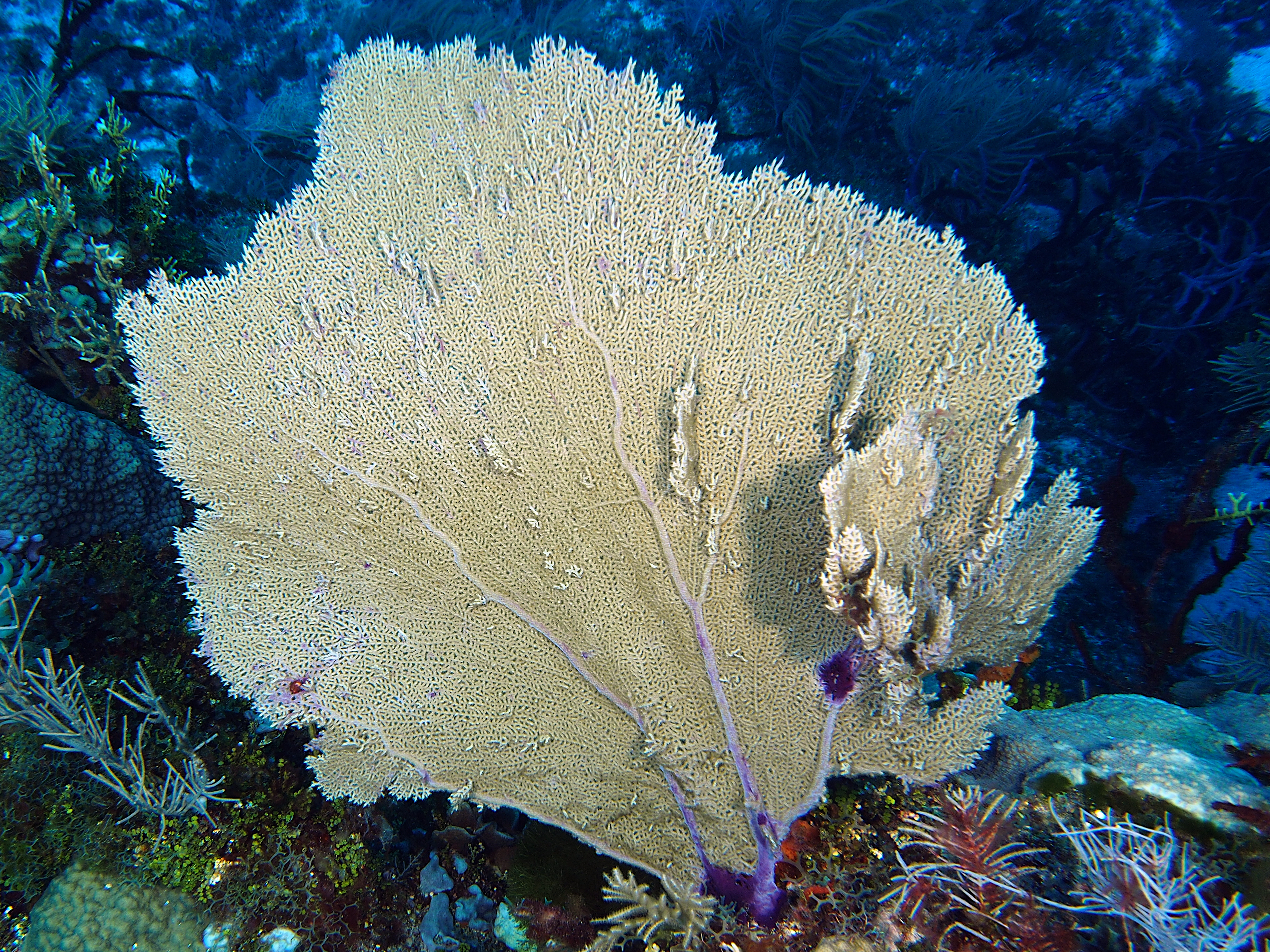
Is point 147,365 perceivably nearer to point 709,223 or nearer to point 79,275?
point 79,275

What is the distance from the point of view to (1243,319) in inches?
194

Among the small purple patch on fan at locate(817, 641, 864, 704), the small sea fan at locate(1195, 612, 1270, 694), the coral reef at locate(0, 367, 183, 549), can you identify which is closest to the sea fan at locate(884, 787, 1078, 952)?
the small purple patch on fan at locate(817, 641, 864, 704)

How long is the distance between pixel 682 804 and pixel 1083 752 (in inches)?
65.2

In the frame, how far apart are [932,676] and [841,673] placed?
4.02 ft

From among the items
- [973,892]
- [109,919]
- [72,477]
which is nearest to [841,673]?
[973,892]

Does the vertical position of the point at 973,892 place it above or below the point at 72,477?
below

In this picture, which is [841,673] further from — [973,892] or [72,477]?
[72,477]

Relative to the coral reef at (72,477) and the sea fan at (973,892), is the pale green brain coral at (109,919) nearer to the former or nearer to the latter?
the coral reef at (72,477)

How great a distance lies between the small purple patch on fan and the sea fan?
481mm

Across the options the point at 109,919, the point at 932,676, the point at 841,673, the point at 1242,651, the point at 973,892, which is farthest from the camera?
the point at 1242,651

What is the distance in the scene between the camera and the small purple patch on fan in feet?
7.04

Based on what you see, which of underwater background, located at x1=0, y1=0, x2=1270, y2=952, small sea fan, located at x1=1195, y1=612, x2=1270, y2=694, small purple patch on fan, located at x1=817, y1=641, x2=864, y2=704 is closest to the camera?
underwater background, located at x1=0, y1=0, x2=1270, y2=952

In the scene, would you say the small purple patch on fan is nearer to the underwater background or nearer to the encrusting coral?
the encrusting coral

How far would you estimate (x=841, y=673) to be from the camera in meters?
2.17
